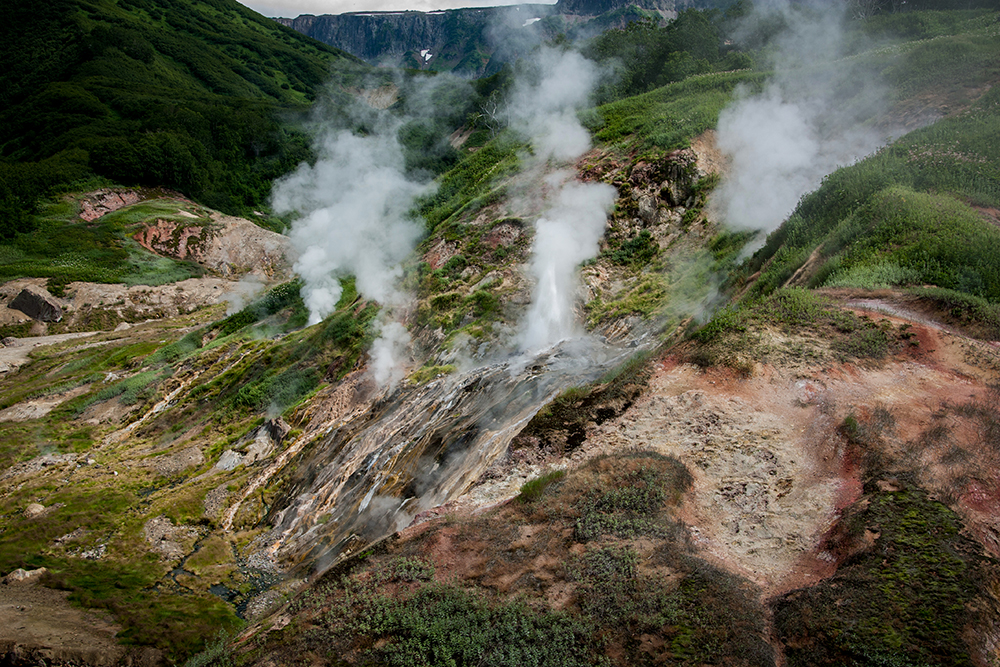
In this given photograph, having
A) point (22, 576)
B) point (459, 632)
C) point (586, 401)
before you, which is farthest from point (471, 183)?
point (459, 632)

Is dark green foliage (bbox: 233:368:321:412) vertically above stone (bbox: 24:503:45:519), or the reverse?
dark green foliage (bbox: 233:368:321:412)

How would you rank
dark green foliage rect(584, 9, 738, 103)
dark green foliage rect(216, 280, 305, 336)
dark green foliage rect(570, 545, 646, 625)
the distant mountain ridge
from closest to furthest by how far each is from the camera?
dark green foliage rect(570, 545, 646, 625), dark green foliage rect(216, 280, 305, 336), dark green foliage rect(584, 9, 738, 103), the distant mountain ridge

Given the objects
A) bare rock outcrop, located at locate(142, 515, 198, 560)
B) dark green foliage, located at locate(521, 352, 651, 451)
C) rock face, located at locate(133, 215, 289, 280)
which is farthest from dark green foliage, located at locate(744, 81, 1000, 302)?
rock face, located at locate(133, 215, 289, 280)

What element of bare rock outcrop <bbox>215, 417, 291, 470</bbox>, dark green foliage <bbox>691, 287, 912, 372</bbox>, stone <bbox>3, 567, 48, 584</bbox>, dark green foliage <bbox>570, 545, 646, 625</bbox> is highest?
dark green foliage <bbox>691, 287, 912, 372</bbox>

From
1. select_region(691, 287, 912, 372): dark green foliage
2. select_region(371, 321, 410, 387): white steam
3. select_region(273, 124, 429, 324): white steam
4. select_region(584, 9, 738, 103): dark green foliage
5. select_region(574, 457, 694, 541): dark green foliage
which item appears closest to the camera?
select_region(574, 457, 694, 541): dark green foliage

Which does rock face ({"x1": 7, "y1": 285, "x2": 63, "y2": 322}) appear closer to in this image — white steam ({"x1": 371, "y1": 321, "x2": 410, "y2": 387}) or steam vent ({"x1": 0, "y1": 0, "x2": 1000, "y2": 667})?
steam vent ({"x1": 0, "y1": 0, "x2": 1000, "y2": 667})

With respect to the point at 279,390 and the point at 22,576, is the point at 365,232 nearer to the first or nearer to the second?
the point at 279,390

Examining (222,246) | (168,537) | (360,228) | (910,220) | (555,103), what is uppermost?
(555,103)

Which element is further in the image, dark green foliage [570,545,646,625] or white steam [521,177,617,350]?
white steam [521,177,617,350]

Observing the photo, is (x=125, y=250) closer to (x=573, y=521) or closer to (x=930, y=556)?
(x=573, y=521)
